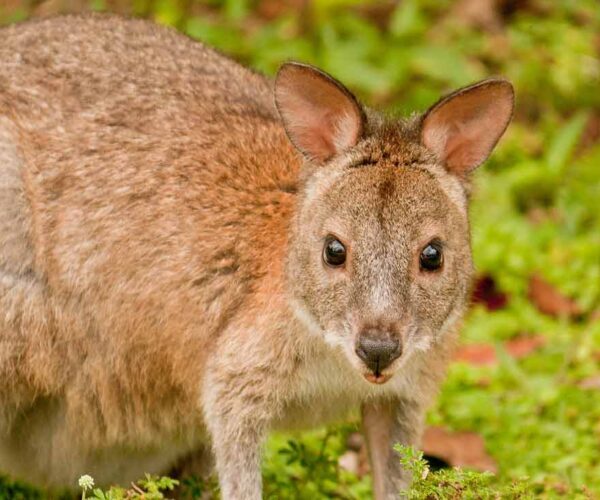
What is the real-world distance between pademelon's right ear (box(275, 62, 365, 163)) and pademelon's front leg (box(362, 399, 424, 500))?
1.17 meters

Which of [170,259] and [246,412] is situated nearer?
[246,412]

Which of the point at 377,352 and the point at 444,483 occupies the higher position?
the point at 377,352

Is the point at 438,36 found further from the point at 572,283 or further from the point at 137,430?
the point at 137,430

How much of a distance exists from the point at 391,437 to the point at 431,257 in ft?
3.46

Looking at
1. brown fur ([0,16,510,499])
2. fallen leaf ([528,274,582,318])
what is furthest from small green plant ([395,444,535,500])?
fallen leaf ([528,274,582,318])

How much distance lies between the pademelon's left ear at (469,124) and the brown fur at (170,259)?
0.06 m

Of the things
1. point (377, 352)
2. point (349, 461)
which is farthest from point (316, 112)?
point (349, 461)

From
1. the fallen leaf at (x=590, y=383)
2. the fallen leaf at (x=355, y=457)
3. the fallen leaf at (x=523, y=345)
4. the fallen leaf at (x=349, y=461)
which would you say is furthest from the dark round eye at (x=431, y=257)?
the fallen leaf at (x=523, y=345)

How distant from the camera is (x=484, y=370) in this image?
8.30 m

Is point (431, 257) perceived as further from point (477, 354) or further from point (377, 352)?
point (477, 354)

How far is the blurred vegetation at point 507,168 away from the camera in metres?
7.53

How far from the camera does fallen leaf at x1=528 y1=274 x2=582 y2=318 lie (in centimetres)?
892

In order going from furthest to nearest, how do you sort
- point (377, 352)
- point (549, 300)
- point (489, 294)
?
point (489, 294) → point (549, 300) → point (377, 352)

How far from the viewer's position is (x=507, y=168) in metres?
10.4
